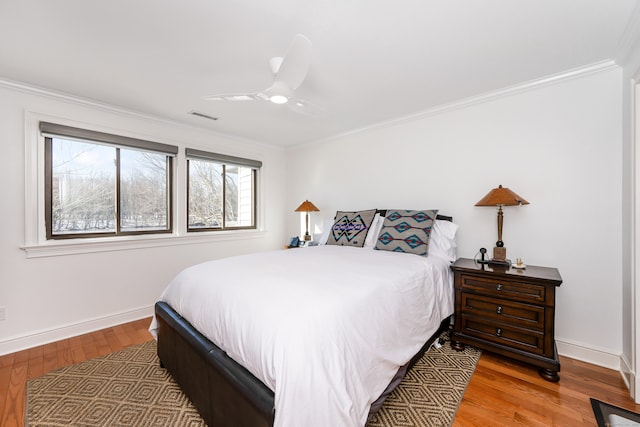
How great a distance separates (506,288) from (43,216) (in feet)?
13.9

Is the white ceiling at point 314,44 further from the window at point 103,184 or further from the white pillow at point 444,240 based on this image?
the white pillow at point 444,240

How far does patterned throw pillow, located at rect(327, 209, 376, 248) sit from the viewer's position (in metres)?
3.13

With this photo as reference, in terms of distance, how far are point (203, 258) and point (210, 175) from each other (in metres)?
1.22

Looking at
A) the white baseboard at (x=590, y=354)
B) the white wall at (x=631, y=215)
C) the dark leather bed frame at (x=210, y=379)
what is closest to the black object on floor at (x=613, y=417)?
the dark leather bed frame at (x=210, y=379)

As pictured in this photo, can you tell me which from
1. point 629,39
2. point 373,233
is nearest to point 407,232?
point 373,233

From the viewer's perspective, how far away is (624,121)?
6.73ft

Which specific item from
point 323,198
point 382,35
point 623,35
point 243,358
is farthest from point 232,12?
point 323,198

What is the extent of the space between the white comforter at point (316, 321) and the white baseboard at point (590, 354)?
116cm

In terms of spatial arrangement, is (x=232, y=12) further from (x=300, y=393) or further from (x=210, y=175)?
(x=210, y=175)

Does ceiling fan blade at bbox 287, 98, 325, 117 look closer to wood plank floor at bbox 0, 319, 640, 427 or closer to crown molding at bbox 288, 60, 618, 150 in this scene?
crown molding at bbox 288, 60, 618, 150

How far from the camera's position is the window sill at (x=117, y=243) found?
260cm

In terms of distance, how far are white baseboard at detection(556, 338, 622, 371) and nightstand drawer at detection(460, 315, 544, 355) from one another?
1.91 ft

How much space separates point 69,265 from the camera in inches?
108

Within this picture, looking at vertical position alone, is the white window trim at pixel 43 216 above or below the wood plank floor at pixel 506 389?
above
